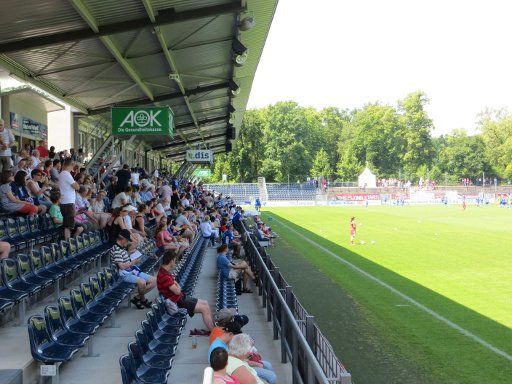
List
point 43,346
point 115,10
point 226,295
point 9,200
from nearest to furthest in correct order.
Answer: point 43,346, point 226,295, point 9,200, point 115,10

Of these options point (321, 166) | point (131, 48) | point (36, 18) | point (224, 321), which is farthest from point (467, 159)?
point (224, 321)

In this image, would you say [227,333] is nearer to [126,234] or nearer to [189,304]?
[189,304]

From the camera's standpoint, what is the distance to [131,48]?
47.8 feet

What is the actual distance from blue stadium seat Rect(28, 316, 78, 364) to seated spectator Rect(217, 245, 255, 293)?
5812 millimetres

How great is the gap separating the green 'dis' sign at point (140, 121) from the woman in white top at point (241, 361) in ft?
38.1

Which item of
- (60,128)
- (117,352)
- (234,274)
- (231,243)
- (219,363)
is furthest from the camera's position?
(60,128)

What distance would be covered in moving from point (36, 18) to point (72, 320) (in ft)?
21.4

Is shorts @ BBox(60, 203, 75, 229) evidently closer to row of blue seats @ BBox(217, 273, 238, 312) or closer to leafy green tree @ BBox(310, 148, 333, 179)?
row of blue seats @ BBox(217, 273, 238, 312)

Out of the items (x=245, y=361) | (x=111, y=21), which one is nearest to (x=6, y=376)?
(x=245, y=361)

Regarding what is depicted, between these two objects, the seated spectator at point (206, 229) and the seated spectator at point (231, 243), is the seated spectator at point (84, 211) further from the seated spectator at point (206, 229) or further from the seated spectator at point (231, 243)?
the seated spectator at point (206, 229)

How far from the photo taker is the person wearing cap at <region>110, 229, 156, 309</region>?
347 inches

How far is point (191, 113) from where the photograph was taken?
25.8 m

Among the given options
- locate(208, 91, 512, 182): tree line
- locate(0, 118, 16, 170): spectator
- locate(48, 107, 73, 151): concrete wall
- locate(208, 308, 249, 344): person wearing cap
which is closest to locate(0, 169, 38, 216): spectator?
locate(0, 118, 16, 170): spectator

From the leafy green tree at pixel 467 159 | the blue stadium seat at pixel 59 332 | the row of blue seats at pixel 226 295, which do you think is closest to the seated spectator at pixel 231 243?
the row of blue seats at pixel 226 295
